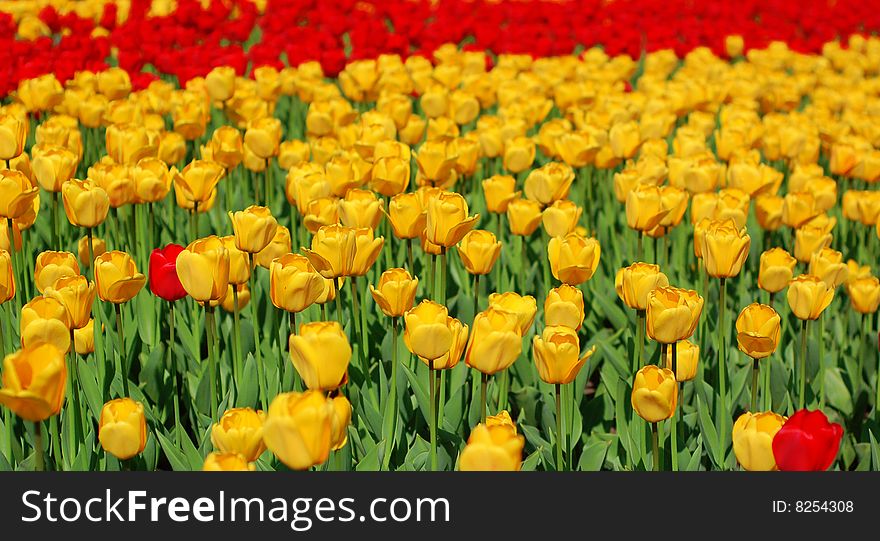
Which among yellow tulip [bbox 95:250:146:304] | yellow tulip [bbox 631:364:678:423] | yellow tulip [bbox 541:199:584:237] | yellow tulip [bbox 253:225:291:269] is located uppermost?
yellow tulip [bbox 541:199:584:237]

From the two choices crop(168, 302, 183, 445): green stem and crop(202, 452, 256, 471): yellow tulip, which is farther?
crop(168, 302, 183, 445): green stem

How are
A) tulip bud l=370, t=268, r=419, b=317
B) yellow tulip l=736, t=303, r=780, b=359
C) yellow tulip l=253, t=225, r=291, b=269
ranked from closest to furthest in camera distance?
tulip bud l=370, t=268, r=419, b=317 → yellow tulip l=736, t=303, r=780, b=359 → yellow tulip l=253, t=225, r=291, b=269

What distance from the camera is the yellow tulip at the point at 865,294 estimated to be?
3449 mm

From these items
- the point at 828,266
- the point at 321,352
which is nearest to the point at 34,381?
the point at 321,352

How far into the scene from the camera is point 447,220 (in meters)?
3.01

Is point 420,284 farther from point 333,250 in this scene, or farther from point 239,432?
point 239,432

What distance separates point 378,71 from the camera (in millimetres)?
6457

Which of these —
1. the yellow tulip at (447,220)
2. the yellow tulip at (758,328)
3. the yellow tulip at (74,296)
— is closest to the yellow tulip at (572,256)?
the yellow tulip at (447,220)

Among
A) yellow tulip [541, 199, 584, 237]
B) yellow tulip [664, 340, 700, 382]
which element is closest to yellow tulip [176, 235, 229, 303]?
yellow tulip [664, 340, 700, 382]

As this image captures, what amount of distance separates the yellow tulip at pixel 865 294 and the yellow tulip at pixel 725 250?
0.62 metres

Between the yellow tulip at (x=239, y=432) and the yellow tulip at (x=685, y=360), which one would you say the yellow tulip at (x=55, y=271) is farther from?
the yellow tulip at (x=685, y=360)

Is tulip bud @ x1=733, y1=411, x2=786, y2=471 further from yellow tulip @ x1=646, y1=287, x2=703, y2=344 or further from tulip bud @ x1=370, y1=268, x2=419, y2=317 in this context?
tulip bud @ x1=370, y1=268, x2=419, y2=317

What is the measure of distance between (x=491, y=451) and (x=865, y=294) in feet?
6.44

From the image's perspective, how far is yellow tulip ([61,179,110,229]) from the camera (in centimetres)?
321
